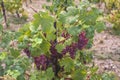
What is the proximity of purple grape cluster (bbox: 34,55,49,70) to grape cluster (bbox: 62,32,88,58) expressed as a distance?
186 millimetres

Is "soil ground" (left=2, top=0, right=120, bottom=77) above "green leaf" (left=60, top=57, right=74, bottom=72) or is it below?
below

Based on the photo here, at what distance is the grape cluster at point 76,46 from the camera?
2721mm

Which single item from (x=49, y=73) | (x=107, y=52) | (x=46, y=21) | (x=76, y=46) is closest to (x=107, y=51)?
(x=107, y=52)

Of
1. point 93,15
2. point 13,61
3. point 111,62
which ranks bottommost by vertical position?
point 111,62

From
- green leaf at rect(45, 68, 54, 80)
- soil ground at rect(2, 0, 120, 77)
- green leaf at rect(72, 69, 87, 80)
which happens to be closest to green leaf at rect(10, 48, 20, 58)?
green leaf at rect(45, 68, 54, 80)

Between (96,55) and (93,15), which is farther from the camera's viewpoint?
(96,55)

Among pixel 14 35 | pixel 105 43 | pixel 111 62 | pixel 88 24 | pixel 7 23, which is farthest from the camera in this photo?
pixel 7 23

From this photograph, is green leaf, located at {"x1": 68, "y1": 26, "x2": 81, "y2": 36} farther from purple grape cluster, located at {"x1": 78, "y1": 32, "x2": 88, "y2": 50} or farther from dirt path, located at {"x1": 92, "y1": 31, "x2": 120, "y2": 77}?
dirt path, located at {"x1": 92, "y1": 31, "x2": 120, "y2": 77}

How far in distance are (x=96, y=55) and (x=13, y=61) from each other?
14.4ft

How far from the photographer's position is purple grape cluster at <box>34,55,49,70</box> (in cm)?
278

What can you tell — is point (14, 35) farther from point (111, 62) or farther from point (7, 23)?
point (7, 23)

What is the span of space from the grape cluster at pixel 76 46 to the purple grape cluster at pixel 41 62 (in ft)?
0.61

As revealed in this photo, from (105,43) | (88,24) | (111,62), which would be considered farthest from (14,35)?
(105,43)

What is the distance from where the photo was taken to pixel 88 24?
105 inches
